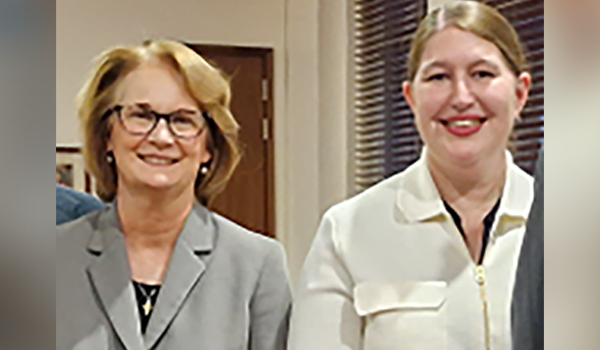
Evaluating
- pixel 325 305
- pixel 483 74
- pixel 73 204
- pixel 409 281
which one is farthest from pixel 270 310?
pixel 483 74

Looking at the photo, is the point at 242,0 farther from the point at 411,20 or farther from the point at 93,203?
the point at 93,203

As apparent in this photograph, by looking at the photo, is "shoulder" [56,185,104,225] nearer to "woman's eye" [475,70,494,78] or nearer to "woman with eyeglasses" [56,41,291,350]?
"woman with eyeglasses" [56,41,291,350]

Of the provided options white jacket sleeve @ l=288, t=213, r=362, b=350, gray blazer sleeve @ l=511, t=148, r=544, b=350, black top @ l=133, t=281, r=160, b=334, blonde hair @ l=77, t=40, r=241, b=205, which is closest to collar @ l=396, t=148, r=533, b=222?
white jacket sleeve @ l=288, t=213, r=362, b=350

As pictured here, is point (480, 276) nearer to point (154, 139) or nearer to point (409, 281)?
point (409, 281)

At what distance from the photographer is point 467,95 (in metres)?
0.87

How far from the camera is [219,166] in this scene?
952 millimetres

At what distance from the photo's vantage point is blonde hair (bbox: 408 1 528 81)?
2.81ft

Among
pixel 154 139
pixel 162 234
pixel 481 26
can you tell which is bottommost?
pixel 162 234

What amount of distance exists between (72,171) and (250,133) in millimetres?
239

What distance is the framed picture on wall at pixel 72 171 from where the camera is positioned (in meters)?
0.87

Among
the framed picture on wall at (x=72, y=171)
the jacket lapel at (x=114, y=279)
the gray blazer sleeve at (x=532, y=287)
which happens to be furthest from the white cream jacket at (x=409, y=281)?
the gray blazer sleeve at (x=532, y=287)

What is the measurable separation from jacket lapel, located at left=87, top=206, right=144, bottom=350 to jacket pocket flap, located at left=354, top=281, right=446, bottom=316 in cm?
30

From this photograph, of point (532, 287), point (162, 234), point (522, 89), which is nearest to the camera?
point (532, 287)

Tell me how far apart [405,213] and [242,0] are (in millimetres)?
370
